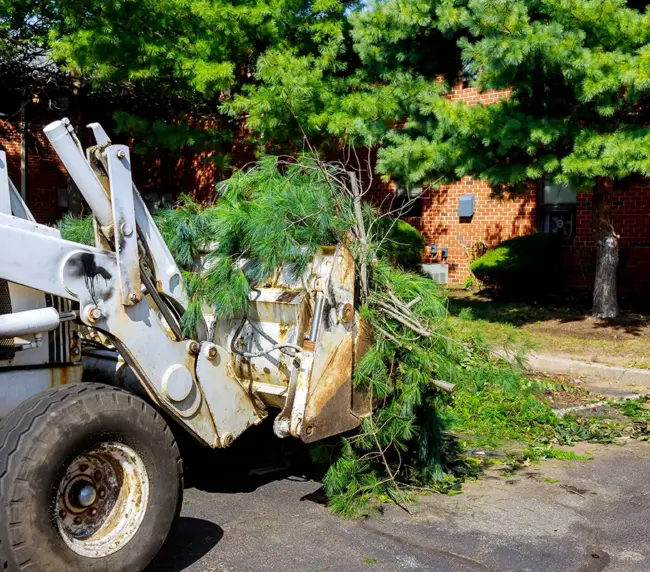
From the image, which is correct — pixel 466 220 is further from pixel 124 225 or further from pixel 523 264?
pixel 124 225

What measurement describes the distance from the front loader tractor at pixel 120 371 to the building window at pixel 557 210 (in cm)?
1217

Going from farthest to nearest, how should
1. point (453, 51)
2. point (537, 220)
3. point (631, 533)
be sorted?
point (537, 220) → point (453, 51) → point (631, 533)

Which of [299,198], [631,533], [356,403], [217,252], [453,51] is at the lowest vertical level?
[631,533]

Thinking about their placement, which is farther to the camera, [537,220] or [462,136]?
[537,220]

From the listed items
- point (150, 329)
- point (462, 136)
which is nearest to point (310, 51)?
point (462, 136)

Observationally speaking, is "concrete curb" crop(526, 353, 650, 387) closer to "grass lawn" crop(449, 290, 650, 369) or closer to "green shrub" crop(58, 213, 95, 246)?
"grass lawn" crop(449, 290, 650, 369)

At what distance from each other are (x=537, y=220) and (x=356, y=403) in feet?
40.6

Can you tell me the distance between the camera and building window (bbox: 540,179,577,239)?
1578 centimetres

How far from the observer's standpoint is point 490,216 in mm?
16859

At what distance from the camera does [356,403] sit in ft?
15.6

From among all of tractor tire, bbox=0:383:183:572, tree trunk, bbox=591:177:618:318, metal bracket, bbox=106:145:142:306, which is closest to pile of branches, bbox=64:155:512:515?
metal bracket, bbox=106:145:142:306

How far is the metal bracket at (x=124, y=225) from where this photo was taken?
12.8ft

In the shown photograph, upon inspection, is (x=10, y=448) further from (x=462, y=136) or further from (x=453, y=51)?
(x=453, y=51)

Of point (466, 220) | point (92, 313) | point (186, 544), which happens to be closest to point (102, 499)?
point (186, 544)
